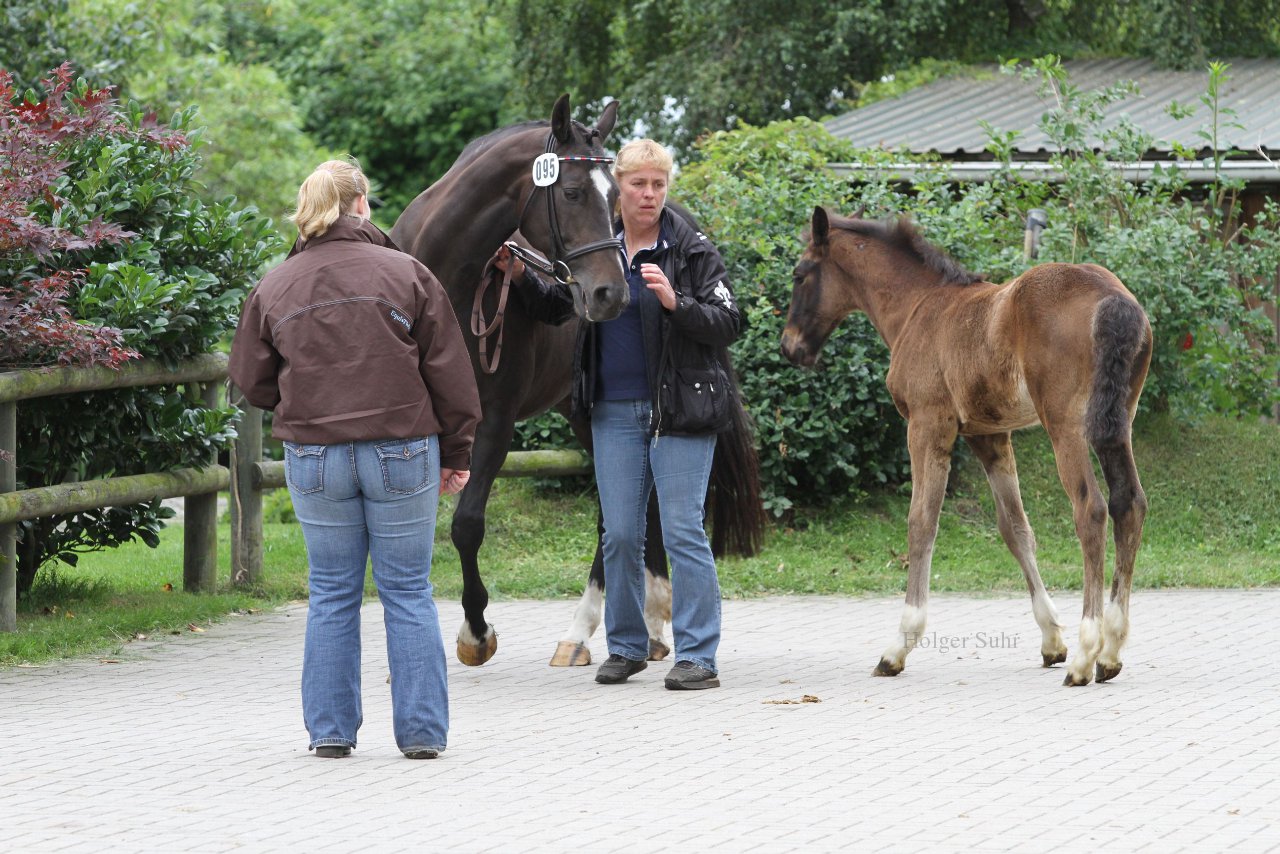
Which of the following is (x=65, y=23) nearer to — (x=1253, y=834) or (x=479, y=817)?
(x=479, y=817)

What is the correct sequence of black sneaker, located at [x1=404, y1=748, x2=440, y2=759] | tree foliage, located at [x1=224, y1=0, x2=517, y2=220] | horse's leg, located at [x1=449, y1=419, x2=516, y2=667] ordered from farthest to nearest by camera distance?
1. tree foliage, located at [x1=224, y1=0, x2=517, y2=220]
2. horse's leg, located at [x1=449, y1=419, x2=516, y2=667]
3. black sneaker, located at [x1=404, y1=748, x2=440, y2=759]

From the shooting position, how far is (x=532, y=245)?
6.46 m

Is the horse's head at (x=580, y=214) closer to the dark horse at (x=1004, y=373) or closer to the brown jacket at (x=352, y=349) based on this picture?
the brown jacket at (x=352, y=349)

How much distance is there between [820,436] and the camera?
1088 centimetres

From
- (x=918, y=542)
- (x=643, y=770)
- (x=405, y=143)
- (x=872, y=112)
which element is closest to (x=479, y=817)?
(x=643, y=770)

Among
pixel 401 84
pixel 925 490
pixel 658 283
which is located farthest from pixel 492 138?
pixel 401 84

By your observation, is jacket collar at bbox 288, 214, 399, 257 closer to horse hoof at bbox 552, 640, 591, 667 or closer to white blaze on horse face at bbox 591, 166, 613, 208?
white blaze on horse face at bbox 591, 166, 613, 208

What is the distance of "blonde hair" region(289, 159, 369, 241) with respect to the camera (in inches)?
205

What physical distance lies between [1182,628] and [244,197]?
17.7 meters

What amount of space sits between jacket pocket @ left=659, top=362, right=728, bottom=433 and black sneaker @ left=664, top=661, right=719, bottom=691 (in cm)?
99

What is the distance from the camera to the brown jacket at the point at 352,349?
5070 mm

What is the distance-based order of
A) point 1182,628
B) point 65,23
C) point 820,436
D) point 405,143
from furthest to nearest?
1. point 405,143
2. point 65,23
3. point 820,436
4. point 1182,628

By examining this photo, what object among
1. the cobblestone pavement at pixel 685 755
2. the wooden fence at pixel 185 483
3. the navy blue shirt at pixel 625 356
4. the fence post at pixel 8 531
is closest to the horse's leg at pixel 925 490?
the cobblestone pavement at pixel 685 755

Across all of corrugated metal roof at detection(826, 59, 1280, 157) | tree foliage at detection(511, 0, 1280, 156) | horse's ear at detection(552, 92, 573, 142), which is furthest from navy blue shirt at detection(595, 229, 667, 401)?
tree foliage at detection(511, 0, 1280, 156)
